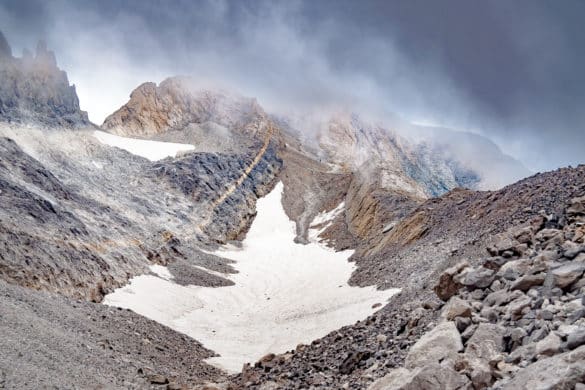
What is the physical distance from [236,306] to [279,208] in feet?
167

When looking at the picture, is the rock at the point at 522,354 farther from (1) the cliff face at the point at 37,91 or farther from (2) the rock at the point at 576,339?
(1) the cliff face at the point at 37,91

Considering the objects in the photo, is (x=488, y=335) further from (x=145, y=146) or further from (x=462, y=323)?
(x=145, y=146)

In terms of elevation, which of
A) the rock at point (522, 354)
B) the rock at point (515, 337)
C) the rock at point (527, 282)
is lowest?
the rock at point (522, 354)

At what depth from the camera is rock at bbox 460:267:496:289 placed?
36.2 feet

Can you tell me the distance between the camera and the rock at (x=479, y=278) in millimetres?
11039

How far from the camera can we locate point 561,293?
8.64 metres

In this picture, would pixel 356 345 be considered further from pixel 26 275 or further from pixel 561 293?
pixel 26 275

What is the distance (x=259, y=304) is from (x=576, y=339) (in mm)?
29790

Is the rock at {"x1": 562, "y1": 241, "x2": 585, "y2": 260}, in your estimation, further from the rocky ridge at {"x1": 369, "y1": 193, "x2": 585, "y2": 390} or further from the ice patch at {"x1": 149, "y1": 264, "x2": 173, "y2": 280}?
the ice patch at {"x1": 149, "y1": 264, "x2": 173, "y2": 280}

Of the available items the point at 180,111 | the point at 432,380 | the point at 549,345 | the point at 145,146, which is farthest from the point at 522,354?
the point at 180,111

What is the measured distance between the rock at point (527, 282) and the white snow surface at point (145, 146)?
7187cm

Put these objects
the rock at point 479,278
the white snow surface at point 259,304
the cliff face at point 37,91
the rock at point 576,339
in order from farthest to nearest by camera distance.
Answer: the cliff face at point 37,91, the white snow surface at point 259,304, the rock at point 479,278, the rock at point 576,339

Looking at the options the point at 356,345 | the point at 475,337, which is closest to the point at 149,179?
the point at 356,345

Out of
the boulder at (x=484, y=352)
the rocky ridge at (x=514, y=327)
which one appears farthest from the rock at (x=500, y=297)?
the boulder at (x=484, y=352)
